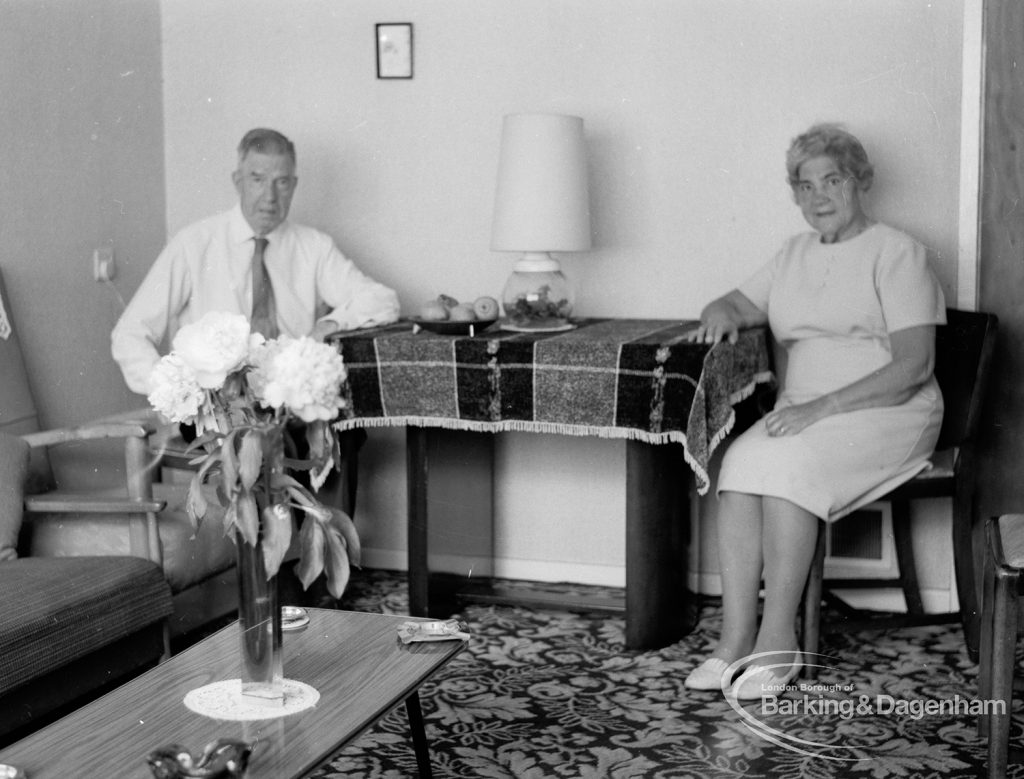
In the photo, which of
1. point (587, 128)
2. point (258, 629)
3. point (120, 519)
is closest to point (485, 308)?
point (587, 128)

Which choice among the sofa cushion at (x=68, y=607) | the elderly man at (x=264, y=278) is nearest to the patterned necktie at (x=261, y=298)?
the elderly man at (x=264, y=278)

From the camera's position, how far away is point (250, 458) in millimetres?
1692

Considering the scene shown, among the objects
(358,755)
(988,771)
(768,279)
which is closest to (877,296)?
(768,279)

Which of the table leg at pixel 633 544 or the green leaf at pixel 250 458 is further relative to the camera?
the table leg at pixel 633 544

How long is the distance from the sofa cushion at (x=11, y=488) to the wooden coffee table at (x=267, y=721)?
2.23 feet

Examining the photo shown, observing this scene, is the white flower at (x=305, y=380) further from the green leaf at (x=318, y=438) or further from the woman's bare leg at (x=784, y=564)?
the woman's bare leg at (x=784, y=564)

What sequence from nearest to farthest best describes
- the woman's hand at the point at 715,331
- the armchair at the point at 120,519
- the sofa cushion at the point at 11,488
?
the sofa cushion at the point at 11,488 < the armchair at the point at 120,519 < the woman's hand at the point at 715,331

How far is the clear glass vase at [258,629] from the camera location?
1756 mm

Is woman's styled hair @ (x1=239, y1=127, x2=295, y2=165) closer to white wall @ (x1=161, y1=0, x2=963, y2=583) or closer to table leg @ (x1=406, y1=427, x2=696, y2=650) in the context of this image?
white wall @ (x1=161, y1=0, x2=963, y2=583)

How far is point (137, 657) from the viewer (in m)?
2.59

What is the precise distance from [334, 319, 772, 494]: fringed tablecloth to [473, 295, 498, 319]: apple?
0.20 ft

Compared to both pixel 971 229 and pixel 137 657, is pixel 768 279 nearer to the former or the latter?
pixel 971 229

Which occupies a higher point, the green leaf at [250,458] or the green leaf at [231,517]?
the green leaf at [250,458]

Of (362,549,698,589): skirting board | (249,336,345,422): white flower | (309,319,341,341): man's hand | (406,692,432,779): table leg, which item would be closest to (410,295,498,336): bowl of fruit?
(309,319,341,341): man's hand
